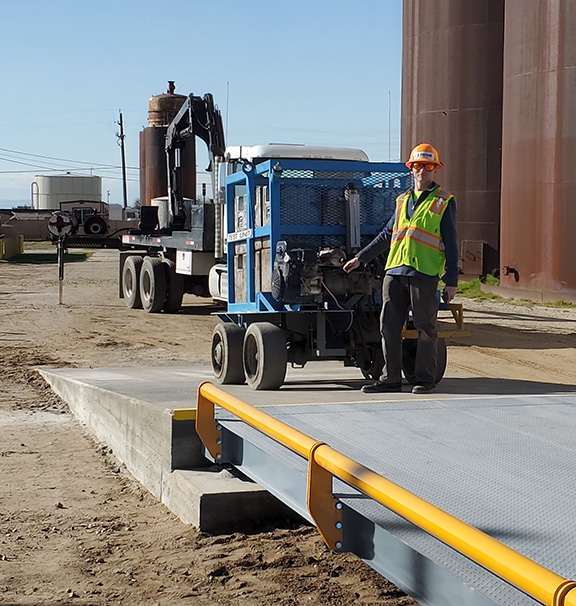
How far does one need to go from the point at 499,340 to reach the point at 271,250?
8248 millimetres

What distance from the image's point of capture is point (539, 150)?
22656mm

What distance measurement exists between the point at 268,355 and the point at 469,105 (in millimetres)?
19938

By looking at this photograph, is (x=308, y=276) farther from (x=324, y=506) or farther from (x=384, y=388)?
(x=324, y=506)

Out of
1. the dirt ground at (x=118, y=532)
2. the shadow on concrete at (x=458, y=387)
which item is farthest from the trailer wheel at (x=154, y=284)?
the shadow on concrete at (x=458, y=387)

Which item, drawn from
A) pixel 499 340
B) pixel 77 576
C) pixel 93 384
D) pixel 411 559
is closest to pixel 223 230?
pixel 499 340

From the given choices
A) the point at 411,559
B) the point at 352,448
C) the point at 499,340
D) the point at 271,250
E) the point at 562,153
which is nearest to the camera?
the point at 411,559

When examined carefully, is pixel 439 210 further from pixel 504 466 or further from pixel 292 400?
pixel 504 466

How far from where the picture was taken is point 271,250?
30.4ft

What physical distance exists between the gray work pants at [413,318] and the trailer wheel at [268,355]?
856 millimetres

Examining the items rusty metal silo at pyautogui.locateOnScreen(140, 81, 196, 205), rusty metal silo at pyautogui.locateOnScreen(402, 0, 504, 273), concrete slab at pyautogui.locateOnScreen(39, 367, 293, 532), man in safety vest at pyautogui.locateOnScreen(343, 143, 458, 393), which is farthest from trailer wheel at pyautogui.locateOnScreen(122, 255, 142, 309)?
man in safety vest at pyautogui.locateOnScreen(343, 143, 458, 393)

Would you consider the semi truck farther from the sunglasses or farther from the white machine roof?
the white machine roof

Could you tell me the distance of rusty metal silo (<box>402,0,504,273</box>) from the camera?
27.2 metres

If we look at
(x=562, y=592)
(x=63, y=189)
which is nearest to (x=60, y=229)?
(x=562, y=592)

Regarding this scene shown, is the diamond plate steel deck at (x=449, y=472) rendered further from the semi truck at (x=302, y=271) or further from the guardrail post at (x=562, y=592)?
the semi truck at (x=302, y=271)
